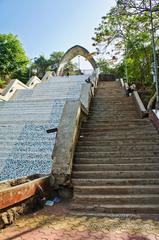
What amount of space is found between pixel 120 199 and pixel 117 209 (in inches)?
12.3

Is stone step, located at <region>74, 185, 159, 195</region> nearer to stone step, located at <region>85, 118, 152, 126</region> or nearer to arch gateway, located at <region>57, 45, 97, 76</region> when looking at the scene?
stone step, located at <region>85, 118, 152, 126</region>

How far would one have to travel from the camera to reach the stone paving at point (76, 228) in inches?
185

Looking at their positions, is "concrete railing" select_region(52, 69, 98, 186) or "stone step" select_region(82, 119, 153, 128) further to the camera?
"stone step" select_region(82, 119, 153, 128)

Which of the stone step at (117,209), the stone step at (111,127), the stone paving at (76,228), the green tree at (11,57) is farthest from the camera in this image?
the green tree at (11,57)

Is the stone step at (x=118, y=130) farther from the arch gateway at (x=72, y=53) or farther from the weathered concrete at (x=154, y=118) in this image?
the arch gateway at (x=72, y=53)

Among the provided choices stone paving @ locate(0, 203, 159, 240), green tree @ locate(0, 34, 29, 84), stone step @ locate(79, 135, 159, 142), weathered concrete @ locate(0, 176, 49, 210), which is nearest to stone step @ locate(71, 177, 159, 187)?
weathered concrete @ locate(0, 176, 49, 210)

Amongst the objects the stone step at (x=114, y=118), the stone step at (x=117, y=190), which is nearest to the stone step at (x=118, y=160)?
the stone step at (x=117, y=190)

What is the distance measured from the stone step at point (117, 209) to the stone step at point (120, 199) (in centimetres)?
13

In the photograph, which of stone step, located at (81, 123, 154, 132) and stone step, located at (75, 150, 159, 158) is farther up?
stone step, located at (81, 123, 154, 132)

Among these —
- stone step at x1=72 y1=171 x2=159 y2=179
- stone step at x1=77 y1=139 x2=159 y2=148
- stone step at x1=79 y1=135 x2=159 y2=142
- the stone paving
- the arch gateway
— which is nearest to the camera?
the stone paving

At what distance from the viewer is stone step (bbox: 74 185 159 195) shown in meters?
6.38

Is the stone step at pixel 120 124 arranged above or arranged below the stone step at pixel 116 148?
above

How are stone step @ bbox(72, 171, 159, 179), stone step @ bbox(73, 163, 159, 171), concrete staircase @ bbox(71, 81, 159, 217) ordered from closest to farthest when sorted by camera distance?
concrete staircase @ bbox(71, 81, 159, 217)
stone step @ bbox(72, 171, 159, 179)
stone step @ bbox(73, 163, 159, 171)

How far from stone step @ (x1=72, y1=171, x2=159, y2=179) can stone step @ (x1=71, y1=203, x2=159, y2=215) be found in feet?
3.55
